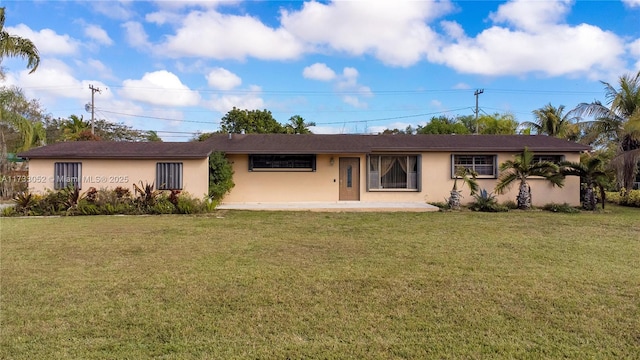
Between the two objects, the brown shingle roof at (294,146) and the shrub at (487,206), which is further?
the brown shingle roof at (294,146)

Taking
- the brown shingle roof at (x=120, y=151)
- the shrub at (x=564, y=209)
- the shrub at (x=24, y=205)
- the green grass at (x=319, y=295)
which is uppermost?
the brown shingle roof at (x=120, y=151)

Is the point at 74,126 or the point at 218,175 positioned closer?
the point at 218,175

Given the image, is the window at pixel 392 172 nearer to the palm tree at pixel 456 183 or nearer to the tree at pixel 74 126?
the palm tree at pixel 456 183

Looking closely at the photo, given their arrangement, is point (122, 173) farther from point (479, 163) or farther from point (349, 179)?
point (479, 163)

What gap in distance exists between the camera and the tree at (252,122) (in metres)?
37.4

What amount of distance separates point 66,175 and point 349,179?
1093 cm

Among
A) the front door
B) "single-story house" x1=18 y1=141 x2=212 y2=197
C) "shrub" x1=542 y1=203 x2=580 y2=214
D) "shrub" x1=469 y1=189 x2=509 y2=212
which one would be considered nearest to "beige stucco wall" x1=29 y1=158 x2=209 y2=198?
"single-story house" x1=18 y1=141 x2=212 y2=197

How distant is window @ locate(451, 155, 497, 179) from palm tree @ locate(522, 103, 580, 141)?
1307 centimetres

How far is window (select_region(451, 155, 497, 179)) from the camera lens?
15570 millimetres

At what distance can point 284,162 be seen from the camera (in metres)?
15.6

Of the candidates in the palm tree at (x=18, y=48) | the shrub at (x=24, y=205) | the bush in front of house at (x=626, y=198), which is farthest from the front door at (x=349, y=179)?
the palm tree at (x=18, y=48)

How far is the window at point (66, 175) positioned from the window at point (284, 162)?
253 inches

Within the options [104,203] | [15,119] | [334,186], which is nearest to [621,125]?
[334,186]

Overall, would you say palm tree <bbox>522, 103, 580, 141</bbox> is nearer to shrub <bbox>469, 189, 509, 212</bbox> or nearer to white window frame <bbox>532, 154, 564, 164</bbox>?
white window frame <bbox>532, 154, 564, 164</bbox>
